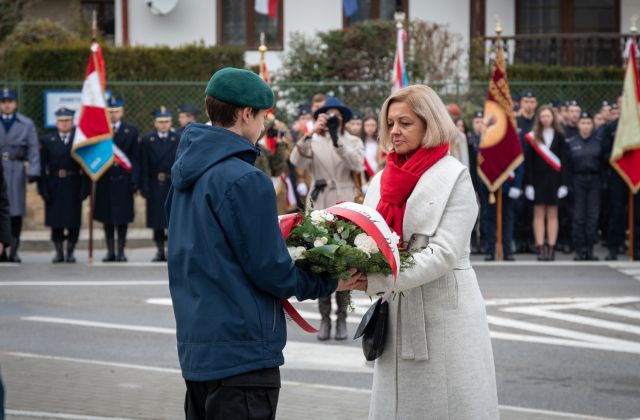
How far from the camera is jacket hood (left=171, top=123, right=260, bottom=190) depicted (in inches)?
182

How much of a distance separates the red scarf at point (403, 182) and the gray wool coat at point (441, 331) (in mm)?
33

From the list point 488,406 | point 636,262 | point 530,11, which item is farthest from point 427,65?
point 488,406

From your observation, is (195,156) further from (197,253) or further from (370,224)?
(370,224)

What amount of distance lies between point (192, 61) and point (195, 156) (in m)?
21.4

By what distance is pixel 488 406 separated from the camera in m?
5.39

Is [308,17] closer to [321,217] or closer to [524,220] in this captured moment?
[524,220]

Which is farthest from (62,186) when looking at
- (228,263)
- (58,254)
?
(228,263)

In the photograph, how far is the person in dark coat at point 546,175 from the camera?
57.8ft

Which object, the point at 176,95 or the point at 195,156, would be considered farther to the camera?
the point at 176,95

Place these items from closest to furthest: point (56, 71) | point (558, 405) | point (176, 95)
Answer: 1. point (558, 405)
2. point (176, 95)
3. point (56, 71)

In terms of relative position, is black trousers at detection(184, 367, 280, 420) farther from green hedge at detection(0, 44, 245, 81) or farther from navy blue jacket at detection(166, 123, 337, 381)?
green hedge at detection(0, 44, 245, 81)

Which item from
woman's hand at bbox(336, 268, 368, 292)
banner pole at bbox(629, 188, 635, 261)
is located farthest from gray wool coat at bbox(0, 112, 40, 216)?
woman's hand at bbox(336, 268, 368, 292)

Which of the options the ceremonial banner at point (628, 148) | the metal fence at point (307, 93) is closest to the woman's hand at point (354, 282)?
the ceremonial banner at point (628, 148)

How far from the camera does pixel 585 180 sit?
1766cm
